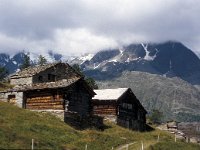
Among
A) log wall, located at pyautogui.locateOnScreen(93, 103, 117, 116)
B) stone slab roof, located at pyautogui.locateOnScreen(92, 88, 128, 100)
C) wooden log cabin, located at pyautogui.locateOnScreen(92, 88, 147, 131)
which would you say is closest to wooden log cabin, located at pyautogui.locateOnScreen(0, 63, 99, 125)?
log wall, located at pyautogui.locateOnScreen(93, 103, 117, 116)

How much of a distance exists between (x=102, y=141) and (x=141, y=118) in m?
36.3

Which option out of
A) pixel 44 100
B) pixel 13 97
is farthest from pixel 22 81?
pixel 44 100

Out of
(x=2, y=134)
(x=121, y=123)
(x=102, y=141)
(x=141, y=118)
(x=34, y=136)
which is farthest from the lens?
(x=141, y=118)

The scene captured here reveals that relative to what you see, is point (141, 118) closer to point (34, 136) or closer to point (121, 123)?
point (121, 123)

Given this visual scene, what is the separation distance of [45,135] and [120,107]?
3556 centimetres

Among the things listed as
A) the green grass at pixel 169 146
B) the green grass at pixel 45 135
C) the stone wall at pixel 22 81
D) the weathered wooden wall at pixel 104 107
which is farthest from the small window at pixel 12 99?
the green grass at pixel 169 146

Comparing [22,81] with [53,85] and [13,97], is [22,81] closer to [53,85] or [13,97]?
[13,97]

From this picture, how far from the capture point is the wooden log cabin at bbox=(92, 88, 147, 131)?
87.8 metres

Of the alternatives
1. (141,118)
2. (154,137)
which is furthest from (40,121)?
(141,118)

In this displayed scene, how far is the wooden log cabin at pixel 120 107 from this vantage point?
3455 inches

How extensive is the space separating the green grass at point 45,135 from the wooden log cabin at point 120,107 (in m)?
17.3

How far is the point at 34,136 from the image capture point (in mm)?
51844

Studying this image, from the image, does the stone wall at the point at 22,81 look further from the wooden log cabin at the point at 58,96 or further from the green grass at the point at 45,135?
the green grass at the point at 45,135

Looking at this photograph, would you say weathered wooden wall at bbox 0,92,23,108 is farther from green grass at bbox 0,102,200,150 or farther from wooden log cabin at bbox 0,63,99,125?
green grass at bbox 0,102,200,150
